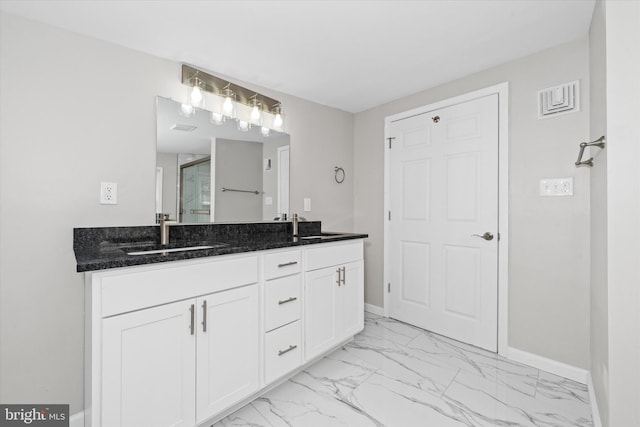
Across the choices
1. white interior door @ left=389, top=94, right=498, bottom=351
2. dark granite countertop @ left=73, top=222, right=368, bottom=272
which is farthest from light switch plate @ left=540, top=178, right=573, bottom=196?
dark granite countertop @ left=73, top=222, right=368, bottom=272

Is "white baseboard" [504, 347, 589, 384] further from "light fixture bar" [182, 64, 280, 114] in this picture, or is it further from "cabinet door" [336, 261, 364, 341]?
"light fixture bar" [182, 64, 280, 114]

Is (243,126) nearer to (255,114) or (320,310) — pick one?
(255,114)

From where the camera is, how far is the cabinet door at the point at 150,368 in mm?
1222

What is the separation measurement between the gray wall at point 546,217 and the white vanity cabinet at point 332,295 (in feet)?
3.78

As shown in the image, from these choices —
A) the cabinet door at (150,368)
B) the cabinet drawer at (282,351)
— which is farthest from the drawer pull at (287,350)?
the cabinet door at (150,368)

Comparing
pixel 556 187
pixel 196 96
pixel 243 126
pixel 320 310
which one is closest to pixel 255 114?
pixel 243 126

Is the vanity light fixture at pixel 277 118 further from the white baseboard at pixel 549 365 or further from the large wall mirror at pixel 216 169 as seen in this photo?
the white baseboard at pixel 549 365

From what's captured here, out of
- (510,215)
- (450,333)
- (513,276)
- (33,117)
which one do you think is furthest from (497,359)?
(33,117)

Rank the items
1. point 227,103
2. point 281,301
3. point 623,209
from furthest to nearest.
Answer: point 227,103 → point 281,301 → point 623,209

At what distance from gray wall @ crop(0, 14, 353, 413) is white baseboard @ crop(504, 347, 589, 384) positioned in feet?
8.99

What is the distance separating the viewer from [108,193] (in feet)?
6.00

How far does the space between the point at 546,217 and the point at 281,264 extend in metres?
1.82

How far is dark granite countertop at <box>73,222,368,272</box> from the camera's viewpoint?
1.30m

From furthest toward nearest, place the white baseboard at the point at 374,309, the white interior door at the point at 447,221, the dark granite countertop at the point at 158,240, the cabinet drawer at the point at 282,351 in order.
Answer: the white baseboard at the point at 374,309 < the white interior door at the point at 447,221 < the cabinet drawer at the point at 282,351 < the dark granite countertop at the point at 158,240
